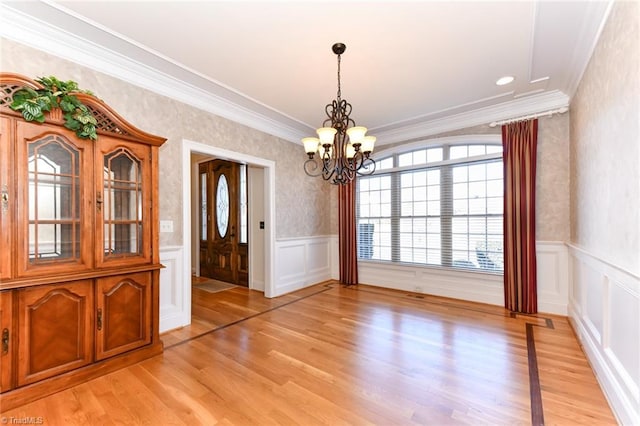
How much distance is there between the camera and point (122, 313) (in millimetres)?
2340

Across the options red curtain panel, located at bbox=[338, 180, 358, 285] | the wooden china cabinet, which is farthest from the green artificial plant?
red curtain panel, located at bbox=[338, 180, 358, 285]

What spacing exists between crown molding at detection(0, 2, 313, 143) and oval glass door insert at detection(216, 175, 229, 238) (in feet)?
6.20

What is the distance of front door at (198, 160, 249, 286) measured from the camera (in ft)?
17.3

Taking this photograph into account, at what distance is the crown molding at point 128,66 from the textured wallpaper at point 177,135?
0.21 feet

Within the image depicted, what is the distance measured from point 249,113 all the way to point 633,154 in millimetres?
3841

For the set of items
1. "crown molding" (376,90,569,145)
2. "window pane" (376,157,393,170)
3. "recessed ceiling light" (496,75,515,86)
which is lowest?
"window pane" (376,157,393,170)

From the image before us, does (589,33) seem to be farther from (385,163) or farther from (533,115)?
(385,163)

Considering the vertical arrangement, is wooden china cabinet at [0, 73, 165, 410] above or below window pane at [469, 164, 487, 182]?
below

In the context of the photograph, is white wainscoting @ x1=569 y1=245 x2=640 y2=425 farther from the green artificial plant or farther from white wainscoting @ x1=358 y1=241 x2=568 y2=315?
the green artificial plant

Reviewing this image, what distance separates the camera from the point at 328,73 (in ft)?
9.57

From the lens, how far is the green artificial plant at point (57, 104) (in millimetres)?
1854

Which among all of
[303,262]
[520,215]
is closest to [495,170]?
[520,215]

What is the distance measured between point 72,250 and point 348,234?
4.01 metres

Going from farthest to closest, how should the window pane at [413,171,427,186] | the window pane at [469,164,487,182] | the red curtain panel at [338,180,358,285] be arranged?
the red curtain panel at [338,180,358,285] < the window pane at [413,171,427,186] < the window pane at [469,164,487,182]
